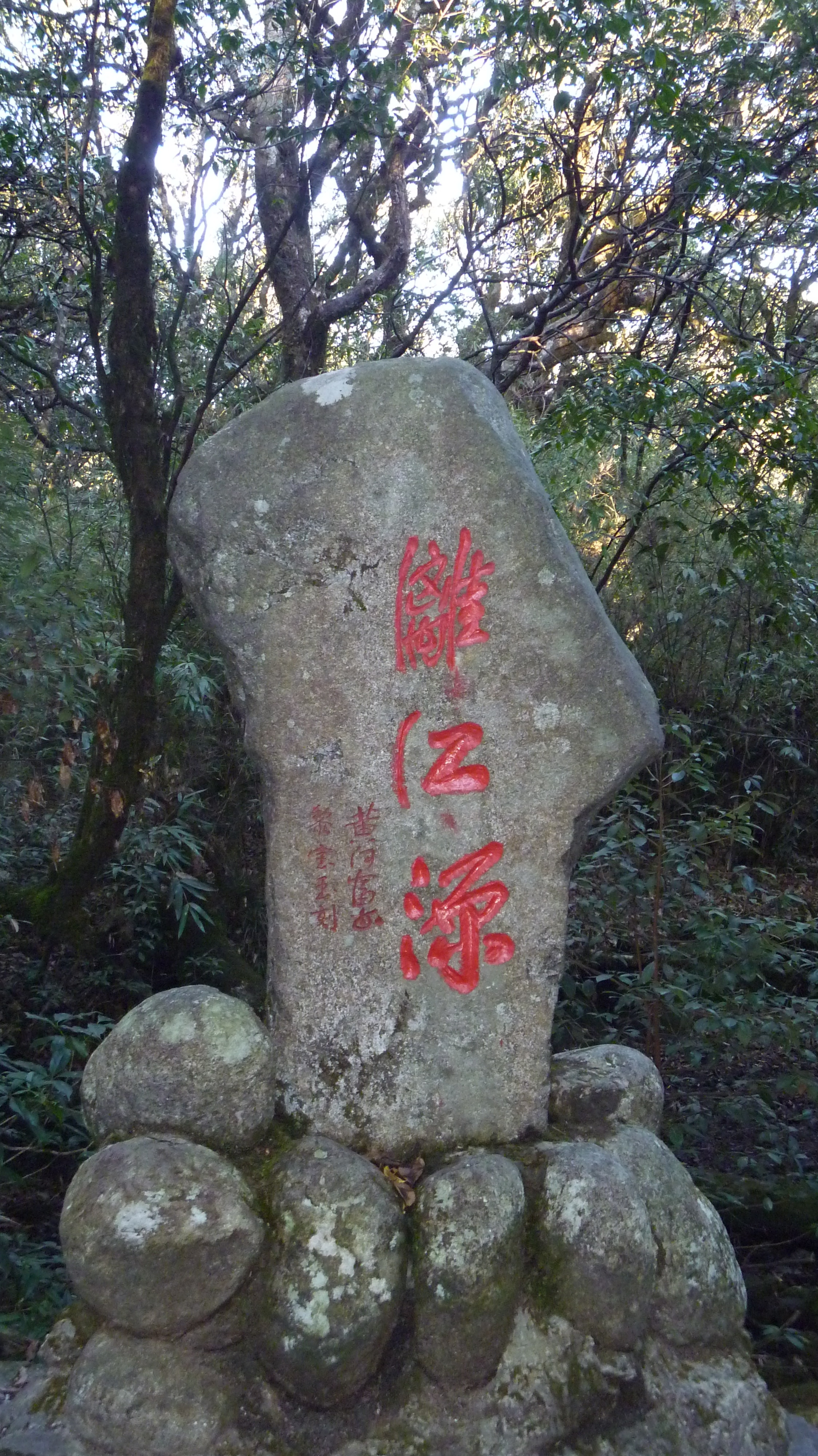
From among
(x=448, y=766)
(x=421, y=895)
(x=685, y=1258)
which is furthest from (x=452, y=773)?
(x=685, y=1258)

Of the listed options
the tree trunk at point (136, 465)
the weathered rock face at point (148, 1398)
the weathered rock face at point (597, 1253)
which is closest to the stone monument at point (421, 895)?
the weathered rock face at point (597, 1253)

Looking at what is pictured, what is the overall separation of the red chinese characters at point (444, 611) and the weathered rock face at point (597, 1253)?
1.08 metres

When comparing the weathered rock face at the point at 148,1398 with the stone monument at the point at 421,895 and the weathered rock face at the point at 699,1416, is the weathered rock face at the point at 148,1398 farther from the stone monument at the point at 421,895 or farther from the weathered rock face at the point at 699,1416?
the weathered rock face at the point at 699,1416

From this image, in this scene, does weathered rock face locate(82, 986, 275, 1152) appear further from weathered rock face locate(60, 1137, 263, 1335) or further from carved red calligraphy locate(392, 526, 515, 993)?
carved red calligraphy locate(392, 526, 515, 993)

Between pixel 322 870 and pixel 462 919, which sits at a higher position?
pixel 322 870

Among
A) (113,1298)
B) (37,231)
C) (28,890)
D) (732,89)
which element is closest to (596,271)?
(732,89)

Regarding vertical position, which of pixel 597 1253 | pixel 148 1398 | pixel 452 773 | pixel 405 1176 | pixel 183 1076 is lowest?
pixel 148 1398

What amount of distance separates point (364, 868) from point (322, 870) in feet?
0.29

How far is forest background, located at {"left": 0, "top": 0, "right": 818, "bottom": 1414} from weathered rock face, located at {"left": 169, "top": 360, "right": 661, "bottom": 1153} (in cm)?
90

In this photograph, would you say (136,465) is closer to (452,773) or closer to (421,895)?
(452,773)

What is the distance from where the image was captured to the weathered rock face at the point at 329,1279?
1.95 m

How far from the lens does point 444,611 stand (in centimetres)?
228

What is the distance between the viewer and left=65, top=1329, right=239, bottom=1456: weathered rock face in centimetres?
188

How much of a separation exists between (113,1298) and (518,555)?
1.63m
